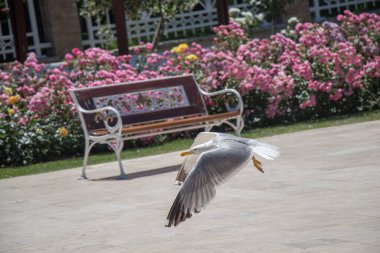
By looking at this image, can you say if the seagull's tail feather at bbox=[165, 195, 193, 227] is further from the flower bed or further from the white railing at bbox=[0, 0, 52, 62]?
the white railing at bbox=[0, 0, 52, 62]

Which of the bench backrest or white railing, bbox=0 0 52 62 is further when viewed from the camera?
white railing, bbox=0 0 52 62

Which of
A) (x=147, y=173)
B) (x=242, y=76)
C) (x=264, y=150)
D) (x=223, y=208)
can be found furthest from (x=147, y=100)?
(x=264, y=150)

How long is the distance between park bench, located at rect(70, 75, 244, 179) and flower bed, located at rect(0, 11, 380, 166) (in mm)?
1299

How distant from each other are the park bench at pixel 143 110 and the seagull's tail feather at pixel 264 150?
139 inches

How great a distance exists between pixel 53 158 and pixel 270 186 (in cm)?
465

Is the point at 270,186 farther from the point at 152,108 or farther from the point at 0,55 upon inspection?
the point at 0,55

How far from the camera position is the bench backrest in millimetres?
10000

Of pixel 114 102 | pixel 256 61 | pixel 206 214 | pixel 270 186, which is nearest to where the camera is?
pixel 206 214

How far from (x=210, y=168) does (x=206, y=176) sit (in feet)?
0.25

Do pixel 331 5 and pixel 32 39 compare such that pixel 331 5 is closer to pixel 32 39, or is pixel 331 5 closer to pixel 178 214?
pixel 32 39

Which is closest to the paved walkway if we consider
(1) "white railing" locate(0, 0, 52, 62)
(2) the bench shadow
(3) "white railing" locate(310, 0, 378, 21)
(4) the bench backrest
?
(2) the bench shadow

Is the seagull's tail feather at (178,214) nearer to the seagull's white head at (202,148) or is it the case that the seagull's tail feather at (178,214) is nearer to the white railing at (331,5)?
the seagull's white head at (202,148)

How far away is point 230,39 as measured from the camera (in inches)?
520

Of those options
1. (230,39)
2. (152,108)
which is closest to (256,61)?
(230,39)
